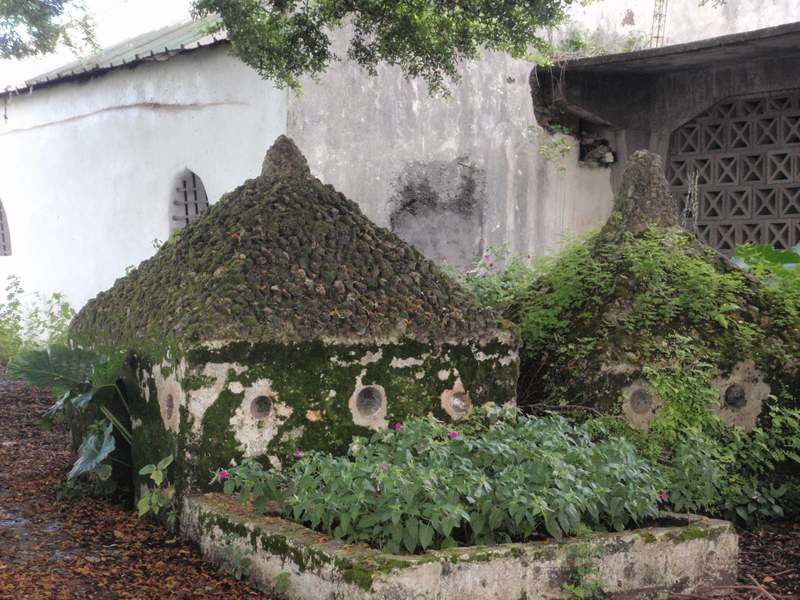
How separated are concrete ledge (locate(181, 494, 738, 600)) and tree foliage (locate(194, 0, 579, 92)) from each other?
442cm

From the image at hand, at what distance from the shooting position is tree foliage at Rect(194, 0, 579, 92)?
7.91 m

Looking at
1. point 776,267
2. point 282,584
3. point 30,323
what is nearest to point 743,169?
point 776,267

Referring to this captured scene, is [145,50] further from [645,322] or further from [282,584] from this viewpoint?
[282,584]

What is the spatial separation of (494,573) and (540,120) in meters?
8.63

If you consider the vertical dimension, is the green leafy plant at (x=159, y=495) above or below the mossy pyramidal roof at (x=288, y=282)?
below

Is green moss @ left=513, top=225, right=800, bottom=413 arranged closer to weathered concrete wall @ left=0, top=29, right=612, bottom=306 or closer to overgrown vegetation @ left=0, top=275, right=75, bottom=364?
weathered concrete wall @ left=0, top=29, right=612, bottom=306

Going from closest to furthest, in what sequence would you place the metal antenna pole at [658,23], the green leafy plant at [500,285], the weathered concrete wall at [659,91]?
1. the green leafy plant at [500,285]
2. the weathered concrete wall at [659,91]
3. the metal antenna pole at [658,23]

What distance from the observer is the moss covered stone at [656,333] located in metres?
5.67

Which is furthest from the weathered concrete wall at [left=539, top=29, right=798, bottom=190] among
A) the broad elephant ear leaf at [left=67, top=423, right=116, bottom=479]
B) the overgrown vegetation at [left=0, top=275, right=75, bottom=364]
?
the broad elephant ear leaf at [left=67, top=423, right=116, bottom=479]

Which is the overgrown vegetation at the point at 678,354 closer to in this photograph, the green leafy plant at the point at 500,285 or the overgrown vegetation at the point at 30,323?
the green leafy plant at the point at 500,285

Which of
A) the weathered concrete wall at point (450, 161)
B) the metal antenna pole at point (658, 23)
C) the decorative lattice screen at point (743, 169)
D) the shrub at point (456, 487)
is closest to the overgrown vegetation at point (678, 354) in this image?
the shrub at point (456, 487)

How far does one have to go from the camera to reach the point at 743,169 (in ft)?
36.4

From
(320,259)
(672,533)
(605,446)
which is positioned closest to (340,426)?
(320,259)

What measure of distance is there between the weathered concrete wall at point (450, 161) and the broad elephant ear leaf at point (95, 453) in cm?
507
